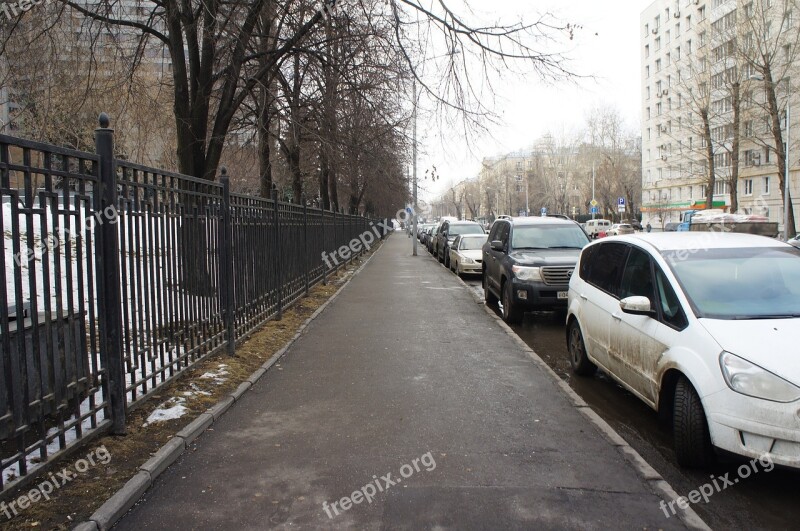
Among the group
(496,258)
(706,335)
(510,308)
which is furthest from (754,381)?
(496,258)

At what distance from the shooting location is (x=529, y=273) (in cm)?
1030

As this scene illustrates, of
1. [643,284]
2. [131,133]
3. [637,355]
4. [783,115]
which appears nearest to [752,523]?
[637,355]

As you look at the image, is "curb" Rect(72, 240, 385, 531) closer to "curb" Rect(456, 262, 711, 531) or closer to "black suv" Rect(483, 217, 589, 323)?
"curb" Rect(456, 262, 711, 531)

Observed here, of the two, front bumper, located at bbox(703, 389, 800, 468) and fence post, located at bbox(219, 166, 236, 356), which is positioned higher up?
fence post, located at bbox(219, 166, 236, 356)

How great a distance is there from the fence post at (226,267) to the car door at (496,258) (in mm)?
5935

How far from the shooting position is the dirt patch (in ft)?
11.0

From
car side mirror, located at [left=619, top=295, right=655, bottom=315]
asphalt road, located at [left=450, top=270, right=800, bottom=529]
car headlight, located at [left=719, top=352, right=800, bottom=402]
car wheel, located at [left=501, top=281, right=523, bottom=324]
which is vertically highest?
car side mirror, located at [left=619, top=295, right=655, bottom=315]

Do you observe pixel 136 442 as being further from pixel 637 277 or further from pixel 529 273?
pixel 529 273

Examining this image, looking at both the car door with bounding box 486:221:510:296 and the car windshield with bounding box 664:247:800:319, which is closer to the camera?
the car windshield with bounding box 664:247:800:319

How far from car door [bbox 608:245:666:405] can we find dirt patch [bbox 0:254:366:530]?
3928mm

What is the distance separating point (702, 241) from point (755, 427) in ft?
8.08

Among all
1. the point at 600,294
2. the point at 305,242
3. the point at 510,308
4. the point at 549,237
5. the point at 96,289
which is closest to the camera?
the point at 96,289

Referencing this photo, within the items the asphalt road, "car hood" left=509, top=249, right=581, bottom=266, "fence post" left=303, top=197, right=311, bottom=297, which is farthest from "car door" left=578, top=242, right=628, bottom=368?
"fence post" left=303, top=197, right=311, bottom=297

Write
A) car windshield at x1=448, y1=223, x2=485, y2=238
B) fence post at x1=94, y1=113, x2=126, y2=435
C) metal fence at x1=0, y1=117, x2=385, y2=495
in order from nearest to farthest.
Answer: metal fence at x1=0, y1=117, x2=385, y2=495 → fence post at x1=94, y1=113, x2=126, y2=435 → car windshield at x1=448, y1=223, x2=485, y2=238
